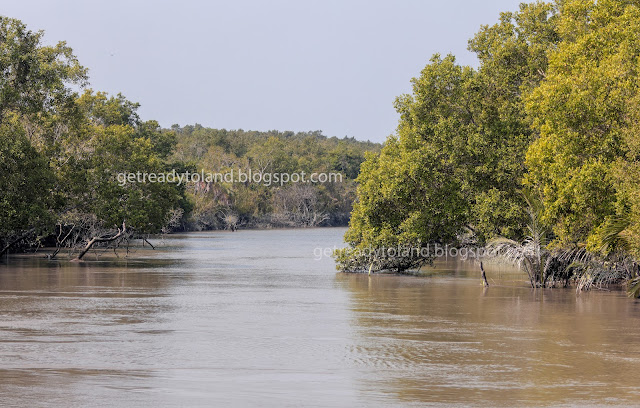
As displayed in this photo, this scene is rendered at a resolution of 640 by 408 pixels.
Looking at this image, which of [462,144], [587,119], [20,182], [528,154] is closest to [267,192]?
[20,182]

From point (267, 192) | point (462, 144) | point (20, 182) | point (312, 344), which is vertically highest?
point (267, 192)

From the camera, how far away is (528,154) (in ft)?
92.8

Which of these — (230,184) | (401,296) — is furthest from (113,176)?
(230,184)

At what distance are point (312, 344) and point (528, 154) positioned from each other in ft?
41.5

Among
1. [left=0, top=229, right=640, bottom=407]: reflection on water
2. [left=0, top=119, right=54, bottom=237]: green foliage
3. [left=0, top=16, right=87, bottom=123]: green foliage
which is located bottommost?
[left=0, top=229, right=640, bottom=407]: reflection on water

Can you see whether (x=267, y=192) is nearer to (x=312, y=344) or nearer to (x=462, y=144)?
(x=462, y=144)

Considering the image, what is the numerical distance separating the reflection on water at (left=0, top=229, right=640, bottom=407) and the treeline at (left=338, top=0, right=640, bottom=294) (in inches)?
83.4

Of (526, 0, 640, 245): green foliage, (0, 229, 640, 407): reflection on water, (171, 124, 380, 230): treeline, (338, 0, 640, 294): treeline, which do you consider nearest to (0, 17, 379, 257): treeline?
(0, 229, 640, 407): reflection on water

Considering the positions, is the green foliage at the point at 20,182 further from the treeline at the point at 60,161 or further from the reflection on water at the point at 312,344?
the reflection on water at the point at 312,344

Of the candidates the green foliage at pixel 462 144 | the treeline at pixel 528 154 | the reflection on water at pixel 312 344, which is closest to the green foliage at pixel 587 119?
the treeline at pixel 528 154

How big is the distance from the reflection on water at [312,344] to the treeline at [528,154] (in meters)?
2.12

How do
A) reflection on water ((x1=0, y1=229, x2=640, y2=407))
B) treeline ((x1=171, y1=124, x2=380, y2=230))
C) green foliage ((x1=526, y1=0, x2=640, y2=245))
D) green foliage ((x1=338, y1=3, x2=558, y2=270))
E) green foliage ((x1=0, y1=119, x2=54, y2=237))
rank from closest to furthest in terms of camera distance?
reflection on water ((x1=0, y1=229, x2=640, y2=407)) → green foliage ((x1=526, y1=0, x2=640, y2=245)) → green foliage ((x1=338, y1=3, x2=558, y2=270)) → green foliage ((x1=0, y1=119, x2=54, y2=237)) → treeline ((x1=171, y1=124, x2=380, y2=230))

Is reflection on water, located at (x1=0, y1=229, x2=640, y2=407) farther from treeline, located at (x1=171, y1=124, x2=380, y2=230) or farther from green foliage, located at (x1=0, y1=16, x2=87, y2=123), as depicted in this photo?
treeline, located at (x1=171, y1=124, x2=380, y2=230)

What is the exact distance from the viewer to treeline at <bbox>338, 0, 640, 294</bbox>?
86.0 ft
